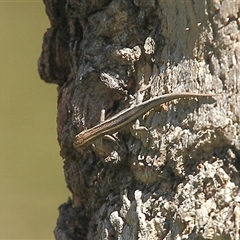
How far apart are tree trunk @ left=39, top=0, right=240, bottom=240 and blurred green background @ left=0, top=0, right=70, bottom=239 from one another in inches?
57.4

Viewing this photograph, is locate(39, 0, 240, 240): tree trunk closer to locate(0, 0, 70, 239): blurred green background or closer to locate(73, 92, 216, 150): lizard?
locate(73, 92, 216, 150): lizard

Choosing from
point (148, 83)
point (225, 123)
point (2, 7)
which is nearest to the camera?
point (225, 123)

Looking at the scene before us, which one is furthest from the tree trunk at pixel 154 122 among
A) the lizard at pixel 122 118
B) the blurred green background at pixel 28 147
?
the blurred green background at pixel 28 147

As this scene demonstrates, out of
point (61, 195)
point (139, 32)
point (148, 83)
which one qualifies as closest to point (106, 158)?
point (148, 83)

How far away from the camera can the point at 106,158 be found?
169 cm

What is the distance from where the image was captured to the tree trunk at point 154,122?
146 cm

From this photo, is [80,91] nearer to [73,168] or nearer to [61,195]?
[73,168]

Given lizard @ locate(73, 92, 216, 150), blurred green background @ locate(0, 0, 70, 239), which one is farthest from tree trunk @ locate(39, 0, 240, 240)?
blurred green background @ locate(0, 0, 70, 239)

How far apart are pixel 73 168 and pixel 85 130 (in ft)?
0.50

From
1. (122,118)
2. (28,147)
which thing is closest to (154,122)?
(122,118)

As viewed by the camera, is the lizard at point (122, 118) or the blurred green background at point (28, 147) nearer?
the lizard at point (122, 118)

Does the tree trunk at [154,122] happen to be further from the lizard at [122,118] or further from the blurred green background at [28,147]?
the blurred green background at [28,147]

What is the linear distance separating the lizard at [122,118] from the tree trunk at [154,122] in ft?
0.06

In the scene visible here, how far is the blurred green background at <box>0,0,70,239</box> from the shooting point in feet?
10.9
